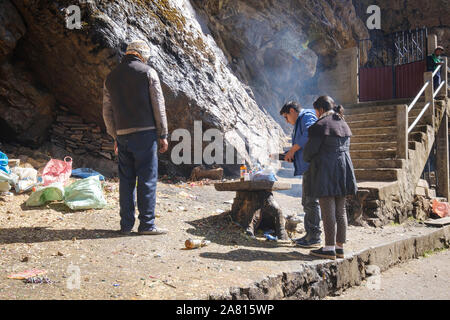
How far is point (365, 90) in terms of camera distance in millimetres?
13289

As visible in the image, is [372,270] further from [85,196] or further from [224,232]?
[85,196]

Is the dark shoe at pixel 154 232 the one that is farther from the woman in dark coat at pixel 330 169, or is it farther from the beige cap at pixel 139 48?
the beige cap at pixel 139 48

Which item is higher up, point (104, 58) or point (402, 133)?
point (104, 58)

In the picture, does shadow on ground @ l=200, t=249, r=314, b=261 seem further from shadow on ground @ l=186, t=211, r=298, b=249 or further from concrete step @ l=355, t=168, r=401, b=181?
concrete step @ l=355, t=168, r=401, b=181

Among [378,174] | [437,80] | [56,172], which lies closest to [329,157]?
[378,174]

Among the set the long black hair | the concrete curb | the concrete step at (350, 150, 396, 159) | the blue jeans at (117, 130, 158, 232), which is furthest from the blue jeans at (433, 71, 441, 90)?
the blue jeans at (117, 130, 158, 232)

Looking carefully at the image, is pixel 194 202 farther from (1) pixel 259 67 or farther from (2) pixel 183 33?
(1) pixel 259 67

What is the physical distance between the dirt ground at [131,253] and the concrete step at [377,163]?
198 cm

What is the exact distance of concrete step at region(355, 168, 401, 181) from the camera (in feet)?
22.4

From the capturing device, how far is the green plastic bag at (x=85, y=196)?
15.2ft

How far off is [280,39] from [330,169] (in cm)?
1124

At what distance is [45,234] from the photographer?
379 cm

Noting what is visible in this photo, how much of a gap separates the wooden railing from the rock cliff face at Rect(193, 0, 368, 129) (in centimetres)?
540
